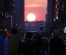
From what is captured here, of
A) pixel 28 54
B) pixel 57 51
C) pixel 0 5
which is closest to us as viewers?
pixel 57 51

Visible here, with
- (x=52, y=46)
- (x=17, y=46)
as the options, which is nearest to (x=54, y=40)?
(x=52, y=46)

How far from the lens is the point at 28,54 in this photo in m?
13.4

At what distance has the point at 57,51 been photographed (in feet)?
39.9

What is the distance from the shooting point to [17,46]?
12461mm

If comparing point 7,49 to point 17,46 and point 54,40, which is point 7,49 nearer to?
point 17,46

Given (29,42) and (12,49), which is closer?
(12,49)

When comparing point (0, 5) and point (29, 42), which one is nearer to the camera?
point (29, 42)

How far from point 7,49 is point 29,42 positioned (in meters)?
1.17

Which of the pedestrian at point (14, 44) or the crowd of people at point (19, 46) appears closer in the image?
the crowd of people at point (19, 46)

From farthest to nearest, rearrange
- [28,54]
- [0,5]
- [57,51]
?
[0,5] < [28,54] < [57,51]

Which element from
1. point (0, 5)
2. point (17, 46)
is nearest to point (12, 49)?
point (17, 46)

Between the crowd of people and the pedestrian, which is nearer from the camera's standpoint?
the crowd of people

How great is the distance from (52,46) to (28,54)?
56.6 inches

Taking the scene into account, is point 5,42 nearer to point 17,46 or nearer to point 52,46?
point 17,46
